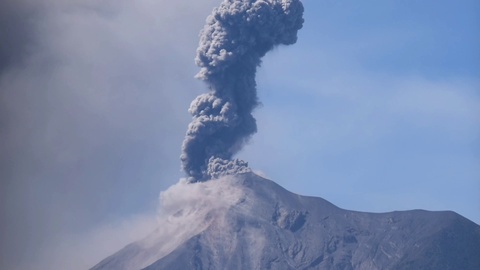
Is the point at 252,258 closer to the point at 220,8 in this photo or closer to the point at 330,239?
the point at 330,239

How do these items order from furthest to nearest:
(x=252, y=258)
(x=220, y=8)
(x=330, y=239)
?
(x=330, y=239) → (x=252, y=258) → (x=220, y=8)

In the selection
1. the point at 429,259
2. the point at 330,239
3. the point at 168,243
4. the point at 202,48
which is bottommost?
the point at 429,259

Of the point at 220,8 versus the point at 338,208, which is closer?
the point at 220,8

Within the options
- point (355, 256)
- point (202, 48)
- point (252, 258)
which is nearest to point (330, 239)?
point (355, 256)

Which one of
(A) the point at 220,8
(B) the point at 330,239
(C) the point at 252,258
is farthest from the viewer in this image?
(B) the point at 330,239

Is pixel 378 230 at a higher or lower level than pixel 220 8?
lower

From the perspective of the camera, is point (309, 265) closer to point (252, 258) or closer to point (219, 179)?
point (252, 258)
